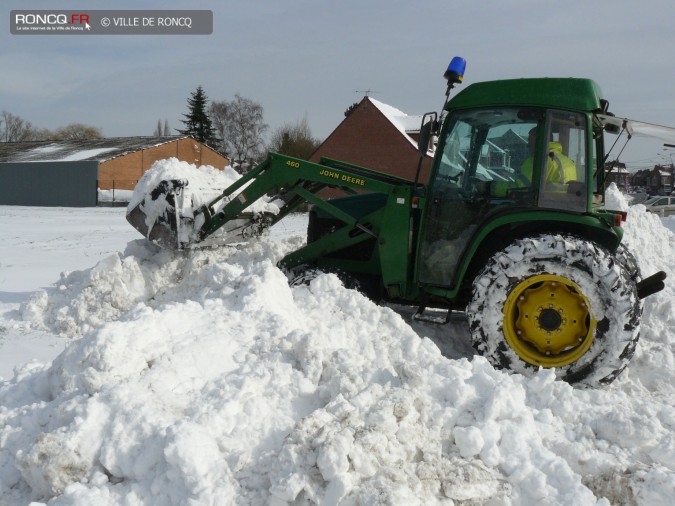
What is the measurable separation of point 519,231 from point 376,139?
25857mm

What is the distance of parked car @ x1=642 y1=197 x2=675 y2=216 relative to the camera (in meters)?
24.3

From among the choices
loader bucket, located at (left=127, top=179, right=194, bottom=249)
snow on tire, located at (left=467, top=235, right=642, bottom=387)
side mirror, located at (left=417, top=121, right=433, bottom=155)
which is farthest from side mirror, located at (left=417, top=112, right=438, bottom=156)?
loader bucket, located at (left=127, top=179, right=194, bottom=249)

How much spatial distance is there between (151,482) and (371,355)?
6.33 ft

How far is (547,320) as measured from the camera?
4.65 m

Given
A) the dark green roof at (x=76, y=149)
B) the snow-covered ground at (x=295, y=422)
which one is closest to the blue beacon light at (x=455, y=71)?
the snow-covered ground at (x=295, y=422)

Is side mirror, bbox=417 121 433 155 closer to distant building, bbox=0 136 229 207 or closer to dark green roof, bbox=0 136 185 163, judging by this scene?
distant building, bbox=0 136 229 207

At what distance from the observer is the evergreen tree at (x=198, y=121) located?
52688 mm

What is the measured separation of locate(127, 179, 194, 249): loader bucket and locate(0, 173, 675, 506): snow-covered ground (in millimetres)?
1793

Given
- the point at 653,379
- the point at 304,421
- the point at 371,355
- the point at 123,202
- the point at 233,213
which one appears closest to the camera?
the point at 304,421

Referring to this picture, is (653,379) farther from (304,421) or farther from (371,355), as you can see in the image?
(304,421)

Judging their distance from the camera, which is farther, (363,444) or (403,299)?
(403,299)

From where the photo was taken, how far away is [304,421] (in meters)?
3.01

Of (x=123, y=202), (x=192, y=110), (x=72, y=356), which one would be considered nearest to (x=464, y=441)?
(x=72, y=356)

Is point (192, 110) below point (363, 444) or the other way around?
the other way around
